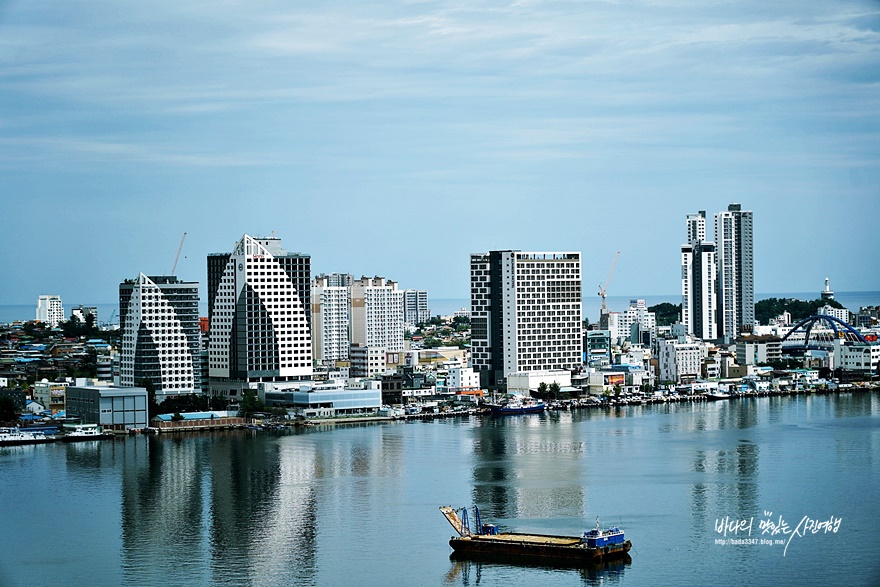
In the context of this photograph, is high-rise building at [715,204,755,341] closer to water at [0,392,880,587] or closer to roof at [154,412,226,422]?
water at [0,392,880,587]

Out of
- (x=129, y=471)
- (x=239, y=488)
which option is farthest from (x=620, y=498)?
(x=129, y=471)

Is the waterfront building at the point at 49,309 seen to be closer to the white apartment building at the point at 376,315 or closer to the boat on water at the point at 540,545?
the white apartment building at the point at 376,315

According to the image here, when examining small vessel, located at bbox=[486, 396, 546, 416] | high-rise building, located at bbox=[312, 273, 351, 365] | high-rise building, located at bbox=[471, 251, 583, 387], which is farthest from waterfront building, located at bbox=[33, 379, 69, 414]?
high-rise building, located at bbox=[312, 273, 351, 365]

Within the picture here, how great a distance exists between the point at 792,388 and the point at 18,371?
11.8 meters

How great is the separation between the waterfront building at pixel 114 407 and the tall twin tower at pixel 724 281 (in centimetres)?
1723

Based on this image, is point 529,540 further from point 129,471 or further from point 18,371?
point 18,371

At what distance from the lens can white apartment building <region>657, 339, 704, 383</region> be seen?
23172mm

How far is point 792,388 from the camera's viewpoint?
2244cm

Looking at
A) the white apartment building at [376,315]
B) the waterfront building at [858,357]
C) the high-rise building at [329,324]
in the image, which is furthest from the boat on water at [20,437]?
the waterfront building at [858,357]

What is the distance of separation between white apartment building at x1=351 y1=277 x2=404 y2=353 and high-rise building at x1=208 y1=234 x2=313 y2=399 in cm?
930

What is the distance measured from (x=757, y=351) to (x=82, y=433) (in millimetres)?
13594

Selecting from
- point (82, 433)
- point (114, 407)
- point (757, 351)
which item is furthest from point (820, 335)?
point (82, 433)

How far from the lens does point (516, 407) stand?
18844 mm

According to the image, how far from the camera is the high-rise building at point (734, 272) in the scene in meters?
30.8
